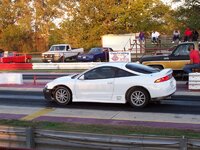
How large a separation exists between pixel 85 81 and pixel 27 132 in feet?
19.6

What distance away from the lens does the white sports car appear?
1184 cm

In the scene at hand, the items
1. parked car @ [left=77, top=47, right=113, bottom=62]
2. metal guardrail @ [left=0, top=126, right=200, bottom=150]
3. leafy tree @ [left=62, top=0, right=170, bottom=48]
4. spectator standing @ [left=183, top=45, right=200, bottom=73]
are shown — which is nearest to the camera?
metal guardrail @ [left=0, top=126, right=200, bottom=150]

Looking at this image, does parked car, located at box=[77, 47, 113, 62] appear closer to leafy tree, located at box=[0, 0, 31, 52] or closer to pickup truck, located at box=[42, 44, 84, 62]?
pickup truck, located at box=[42, 44, 84, 62]

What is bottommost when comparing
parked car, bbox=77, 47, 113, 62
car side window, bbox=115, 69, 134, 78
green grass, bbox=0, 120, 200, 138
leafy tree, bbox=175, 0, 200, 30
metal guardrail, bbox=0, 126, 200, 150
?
green grass, bbox=0, 120, 200, 138

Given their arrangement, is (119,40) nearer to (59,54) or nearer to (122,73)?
(59,54)

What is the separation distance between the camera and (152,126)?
9758 mm

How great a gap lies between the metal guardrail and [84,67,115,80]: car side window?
18.6 feet

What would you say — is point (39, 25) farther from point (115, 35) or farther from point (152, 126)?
point (152, 126)

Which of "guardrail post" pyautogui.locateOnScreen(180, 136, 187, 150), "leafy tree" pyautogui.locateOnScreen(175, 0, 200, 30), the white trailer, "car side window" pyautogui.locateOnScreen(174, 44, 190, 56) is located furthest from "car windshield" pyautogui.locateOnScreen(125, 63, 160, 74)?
the white trailer

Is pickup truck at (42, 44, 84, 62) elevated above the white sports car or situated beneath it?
elevated above

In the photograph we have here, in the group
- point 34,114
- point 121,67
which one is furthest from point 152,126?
point 34,114

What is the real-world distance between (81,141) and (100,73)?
6.16 meters

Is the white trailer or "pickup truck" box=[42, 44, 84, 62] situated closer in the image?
"pickup truck" box=[42, 44, 84, 62]

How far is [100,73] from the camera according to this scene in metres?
12.5
